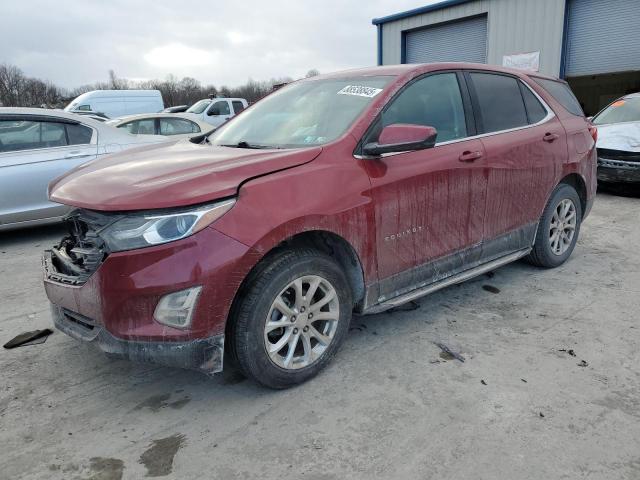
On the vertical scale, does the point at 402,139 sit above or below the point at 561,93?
below

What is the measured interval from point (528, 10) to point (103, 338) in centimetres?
1605

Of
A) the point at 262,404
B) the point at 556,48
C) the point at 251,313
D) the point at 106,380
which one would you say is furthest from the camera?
the point at 556,48

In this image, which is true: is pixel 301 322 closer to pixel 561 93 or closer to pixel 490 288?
pixel 490 288

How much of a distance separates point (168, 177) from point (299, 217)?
2.22ft

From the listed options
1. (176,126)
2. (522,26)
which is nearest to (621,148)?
(176,126)

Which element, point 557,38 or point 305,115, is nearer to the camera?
point 305,115

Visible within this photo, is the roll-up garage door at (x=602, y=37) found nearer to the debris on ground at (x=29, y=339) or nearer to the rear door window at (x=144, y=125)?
the rear door window at (x=144, y=125)

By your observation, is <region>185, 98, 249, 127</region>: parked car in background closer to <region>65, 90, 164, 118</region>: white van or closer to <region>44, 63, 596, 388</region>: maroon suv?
<region>65, 90, 164, 118</region>: white van

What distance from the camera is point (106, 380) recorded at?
294 centimetres

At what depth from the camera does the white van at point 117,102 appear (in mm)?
19266

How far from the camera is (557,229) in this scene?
453cm

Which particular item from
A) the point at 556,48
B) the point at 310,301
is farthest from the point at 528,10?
the point at 310,301

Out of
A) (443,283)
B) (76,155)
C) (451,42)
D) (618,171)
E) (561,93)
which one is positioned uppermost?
(451,42)

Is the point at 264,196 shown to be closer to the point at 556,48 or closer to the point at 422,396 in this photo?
the point at 422,396
